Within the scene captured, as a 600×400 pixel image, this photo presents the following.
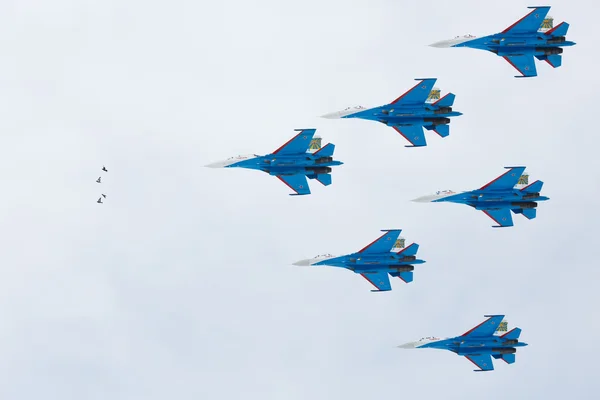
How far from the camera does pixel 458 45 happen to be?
453 ft

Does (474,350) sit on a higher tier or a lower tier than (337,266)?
lower

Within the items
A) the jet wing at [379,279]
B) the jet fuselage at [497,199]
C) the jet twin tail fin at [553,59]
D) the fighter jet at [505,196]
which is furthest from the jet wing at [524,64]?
the jet wing at [379,279]

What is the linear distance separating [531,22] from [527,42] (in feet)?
7.34

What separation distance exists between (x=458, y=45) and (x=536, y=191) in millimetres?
18615


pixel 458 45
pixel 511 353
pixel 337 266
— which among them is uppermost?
pixel 458 45

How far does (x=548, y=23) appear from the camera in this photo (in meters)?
138

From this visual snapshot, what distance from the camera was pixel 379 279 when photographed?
143875 mm

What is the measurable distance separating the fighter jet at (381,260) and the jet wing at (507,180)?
10.8 meters

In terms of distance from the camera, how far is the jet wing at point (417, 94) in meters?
137

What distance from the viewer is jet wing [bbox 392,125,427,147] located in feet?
456

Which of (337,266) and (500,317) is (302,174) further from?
(500,317)

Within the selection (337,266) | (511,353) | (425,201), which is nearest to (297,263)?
(337,266)

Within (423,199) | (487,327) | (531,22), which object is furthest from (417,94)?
(487,327)

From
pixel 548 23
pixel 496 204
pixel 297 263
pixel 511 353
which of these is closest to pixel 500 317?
pixel 511 353
